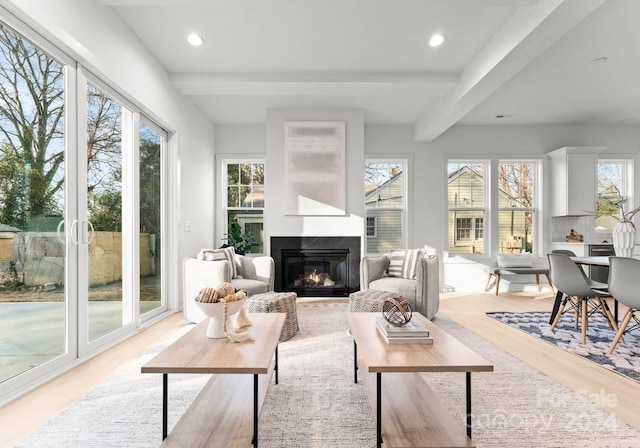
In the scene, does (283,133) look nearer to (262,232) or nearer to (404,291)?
(262,232)

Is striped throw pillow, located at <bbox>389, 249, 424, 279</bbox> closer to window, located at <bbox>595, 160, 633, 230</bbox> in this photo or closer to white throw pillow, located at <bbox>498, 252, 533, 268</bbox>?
white throw pillow, located at <bbox>498, 252, 533, 268</bbox>

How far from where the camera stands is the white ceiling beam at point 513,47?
8.13 ft

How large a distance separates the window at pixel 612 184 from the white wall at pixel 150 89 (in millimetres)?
6518

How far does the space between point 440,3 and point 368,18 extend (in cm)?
64

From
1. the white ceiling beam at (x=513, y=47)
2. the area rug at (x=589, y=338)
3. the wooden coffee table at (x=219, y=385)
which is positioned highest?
the white ceiling beam at (x=513, y=47)

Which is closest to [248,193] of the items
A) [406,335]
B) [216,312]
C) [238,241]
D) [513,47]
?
[238,241]

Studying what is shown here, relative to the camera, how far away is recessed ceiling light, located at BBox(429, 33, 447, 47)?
3.30 metres

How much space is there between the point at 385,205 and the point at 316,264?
1711 millimetres

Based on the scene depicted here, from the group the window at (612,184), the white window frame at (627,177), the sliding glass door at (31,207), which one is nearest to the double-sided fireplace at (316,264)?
the sliding glass door at (31,207)

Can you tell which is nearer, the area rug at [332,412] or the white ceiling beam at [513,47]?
the area rug at [332,412]

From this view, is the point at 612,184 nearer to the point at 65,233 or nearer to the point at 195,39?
the point at 195,39

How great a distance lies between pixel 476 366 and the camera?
1.41 metres

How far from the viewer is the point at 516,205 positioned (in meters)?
6.14

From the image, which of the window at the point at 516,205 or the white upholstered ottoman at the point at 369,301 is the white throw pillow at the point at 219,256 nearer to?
the white upholstered ottoman at the point at 369,301
